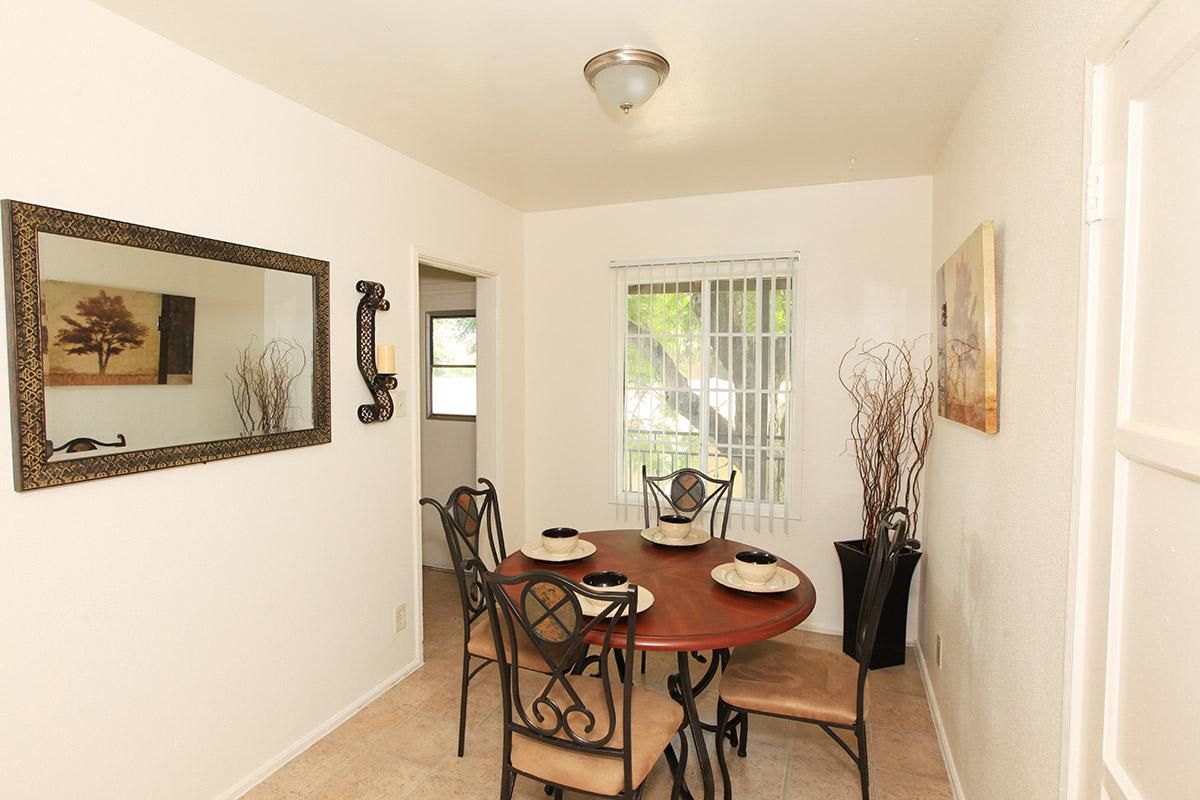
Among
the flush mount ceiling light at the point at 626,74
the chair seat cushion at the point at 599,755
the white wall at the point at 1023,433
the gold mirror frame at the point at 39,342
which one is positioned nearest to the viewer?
the white wall at the point at 1023,433

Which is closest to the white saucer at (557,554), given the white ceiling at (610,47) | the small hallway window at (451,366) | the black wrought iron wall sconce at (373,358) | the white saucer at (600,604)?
the white saucer at (600,604)

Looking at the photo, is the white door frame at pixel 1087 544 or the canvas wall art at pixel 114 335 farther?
the canvas wall art at pixel 114 335

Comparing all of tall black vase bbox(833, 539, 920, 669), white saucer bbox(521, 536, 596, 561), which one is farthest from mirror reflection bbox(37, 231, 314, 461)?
tall black vase bbox(833, 539, 920, 669)

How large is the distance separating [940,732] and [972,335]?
166 cm

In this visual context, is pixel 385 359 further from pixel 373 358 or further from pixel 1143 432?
pixel 1143 432

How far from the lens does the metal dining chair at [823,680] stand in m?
1.96

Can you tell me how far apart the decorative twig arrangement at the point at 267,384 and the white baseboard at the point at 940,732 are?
2.77m

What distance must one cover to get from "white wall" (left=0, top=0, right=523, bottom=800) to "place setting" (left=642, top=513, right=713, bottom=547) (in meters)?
1.27

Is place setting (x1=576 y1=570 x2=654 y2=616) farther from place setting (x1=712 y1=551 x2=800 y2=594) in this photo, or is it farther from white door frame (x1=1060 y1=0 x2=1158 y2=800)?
white door frame (x1=1060 y1=0 x2=1158 y2=800)

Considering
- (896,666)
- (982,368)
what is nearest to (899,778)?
(896,666)

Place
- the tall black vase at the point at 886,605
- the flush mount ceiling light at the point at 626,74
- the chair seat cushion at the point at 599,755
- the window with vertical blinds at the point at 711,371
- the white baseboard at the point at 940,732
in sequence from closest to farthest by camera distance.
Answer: the chair seat cushion at the point at 599,755
the flush mount ceiling light at the point at 626,74
the white baseboard at the point at 940,732
the tall black vase at the point at 886,605
the window with vertical blinds at the point at 711,371

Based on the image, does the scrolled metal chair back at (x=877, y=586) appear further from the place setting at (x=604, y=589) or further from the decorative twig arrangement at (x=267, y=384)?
the decorative twig arrangement at (x=267, y=384)

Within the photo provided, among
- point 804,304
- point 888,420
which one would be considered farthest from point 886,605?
point 804,304

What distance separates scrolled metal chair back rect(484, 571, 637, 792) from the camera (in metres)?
1.66
